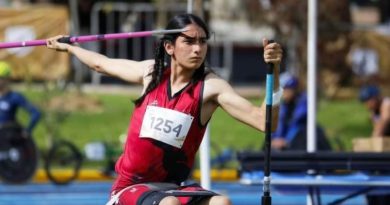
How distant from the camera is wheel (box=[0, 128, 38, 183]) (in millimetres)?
17781

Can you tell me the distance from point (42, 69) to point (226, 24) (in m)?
8.28

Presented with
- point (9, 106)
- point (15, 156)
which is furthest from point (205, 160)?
point (15, 156)

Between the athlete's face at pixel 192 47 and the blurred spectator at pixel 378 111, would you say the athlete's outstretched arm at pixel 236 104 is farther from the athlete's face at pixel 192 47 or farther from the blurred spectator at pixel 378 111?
the blurred spectator at pixel 378 111

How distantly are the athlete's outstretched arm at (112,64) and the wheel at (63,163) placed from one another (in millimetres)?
10363

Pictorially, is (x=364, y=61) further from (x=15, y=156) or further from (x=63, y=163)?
(x=15, y=156)

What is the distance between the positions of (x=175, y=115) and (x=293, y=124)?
23.9ft

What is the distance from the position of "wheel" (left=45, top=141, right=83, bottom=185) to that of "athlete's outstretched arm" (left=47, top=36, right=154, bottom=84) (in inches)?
408

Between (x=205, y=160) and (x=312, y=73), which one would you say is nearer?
(x=205, y=160)

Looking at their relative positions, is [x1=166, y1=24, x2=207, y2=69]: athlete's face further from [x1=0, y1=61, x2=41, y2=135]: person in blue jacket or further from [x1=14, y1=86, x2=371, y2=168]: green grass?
[x1=14, y1=86, x2=371, y2=168]: green grass

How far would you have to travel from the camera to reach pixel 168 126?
7.64m

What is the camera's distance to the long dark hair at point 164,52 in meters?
7.72

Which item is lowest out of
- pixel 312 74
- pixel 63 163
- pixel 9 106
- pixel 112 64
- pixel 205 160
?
pixel 63 163

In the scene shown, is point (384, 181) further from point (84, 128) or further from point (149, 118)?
point (84, 128)

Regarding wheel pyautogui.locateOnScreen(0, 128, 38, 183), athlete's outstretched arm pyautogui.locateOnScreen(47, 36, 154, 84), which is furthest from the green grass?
athlete's outstretched arm pyautogui.locateOnScreen(47, 36, 154, 84)
